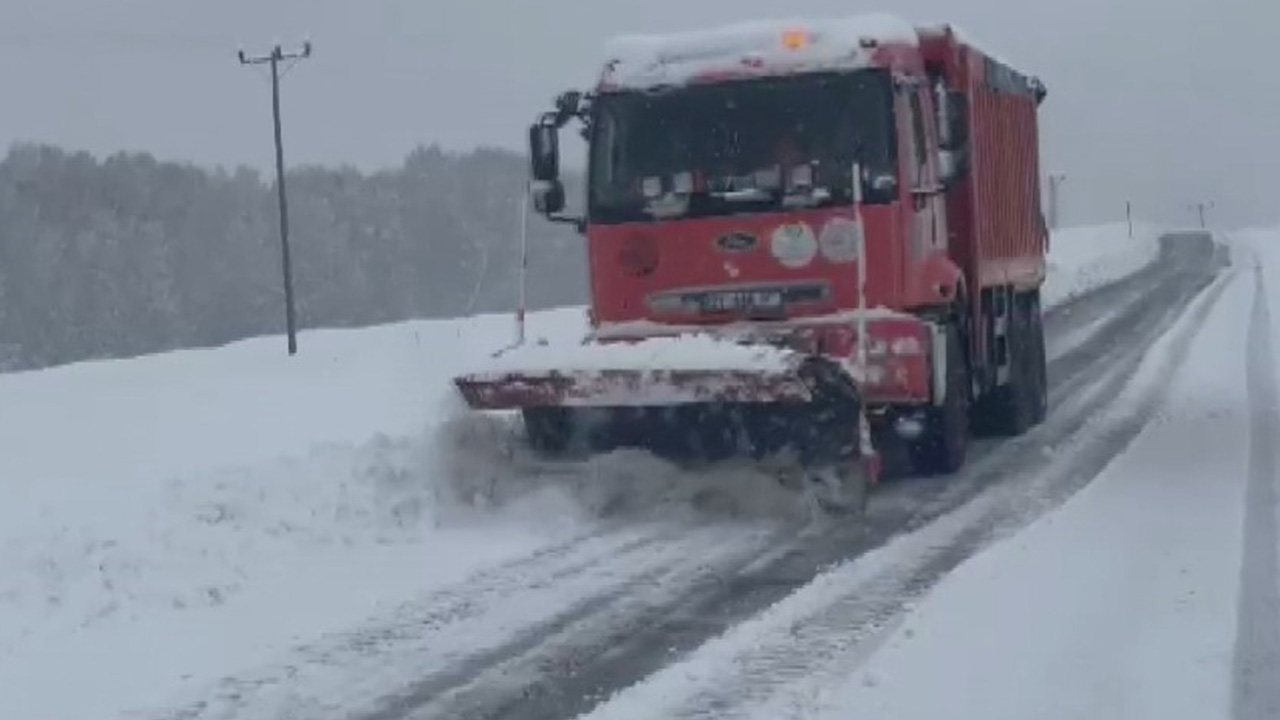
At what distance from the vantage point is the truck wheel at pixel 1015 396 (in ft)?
51.7

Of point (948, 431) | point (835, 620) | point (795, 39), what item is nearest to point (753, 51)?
point (795, 39)

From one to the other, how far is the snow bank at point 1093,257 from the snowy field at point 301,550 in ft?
61.4

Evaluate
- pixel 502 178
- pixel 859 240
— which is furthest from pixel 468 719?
pixel 502 178

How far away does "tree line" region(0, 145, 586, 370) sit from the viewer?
321 feet

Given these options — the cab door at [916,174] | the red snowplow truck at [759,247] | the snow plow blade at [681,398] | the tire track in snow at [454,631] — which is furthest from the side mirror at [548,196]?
the tire track in snow at [454,631]

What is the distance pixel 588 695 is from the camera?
7.13 meters

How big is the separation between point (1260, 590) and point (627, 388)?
12.8 feet

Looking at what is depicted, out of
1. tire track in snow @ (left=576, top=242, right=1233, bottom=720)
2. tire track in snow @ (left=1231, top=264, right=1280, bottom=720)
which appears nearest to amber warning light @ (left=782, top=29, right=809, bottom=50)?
tire track in snow @ (left=576, top=242, right=1233, bottom=720)

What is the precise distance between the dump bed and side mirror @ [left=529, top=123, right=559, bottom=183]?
2.52 m

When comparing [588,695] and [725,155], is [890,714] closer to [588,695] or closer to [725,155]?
[588,695]

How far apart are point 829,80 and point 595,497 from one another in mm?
2837

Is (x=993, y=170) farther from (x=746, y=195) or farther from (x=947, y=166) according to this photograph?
(x=746, y=195)

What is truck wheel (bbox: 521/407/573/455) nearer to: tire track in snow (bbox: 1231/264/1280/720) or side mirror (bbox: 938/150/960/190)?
side mirror (bbox: 938/150/960/190)

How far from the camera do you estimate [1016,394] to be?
15.8 meters
